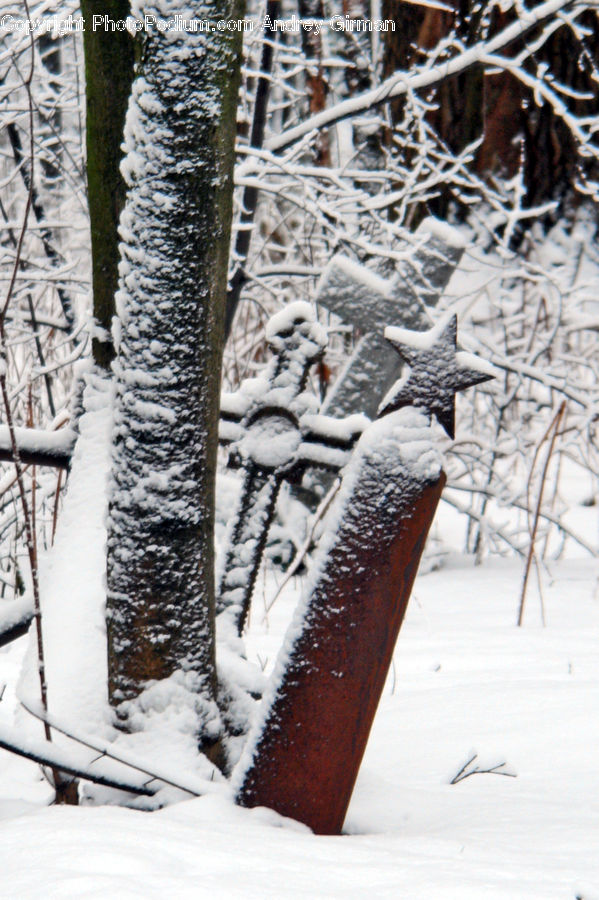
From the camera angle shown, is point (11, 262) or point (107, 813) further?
point (11, 262)

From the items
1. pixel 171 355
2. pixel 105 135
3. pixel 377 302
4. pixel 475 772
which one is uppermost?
pixel 105 135

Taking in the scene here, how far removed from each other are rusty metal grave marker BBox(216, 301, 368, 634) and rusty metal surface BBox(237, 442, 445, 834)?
0.48 meters

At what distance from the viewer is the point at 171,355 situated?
1.54 m

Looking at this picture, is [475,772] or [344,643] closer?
[344,643]

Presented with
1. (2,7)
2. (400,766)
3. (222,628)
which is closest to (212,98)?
(222,628)

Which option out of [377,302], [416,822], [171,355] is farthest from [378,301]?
[416,822]

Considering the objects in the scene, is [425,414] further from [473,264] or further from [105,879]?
[473,264]

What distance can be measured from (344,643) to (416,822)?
0.38m

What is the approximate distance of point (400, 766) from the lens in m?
1.92

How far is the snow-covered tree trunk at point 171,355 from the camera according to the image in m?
1.50

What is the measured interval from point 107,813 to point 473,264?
5549 millimetres

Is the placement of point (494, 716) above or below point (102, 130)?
below

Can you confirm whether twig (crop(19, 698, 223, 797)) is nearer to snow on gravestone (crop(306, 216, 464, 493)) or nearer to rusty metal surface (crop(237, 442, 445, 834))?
rusty metal surface (crop(237, 442, 445, 834))

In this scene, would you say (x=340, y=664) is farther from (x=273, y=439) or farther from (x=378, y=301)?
(x=378, y=301)
